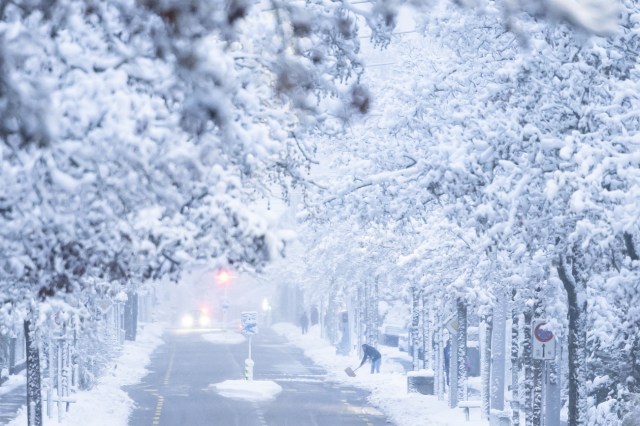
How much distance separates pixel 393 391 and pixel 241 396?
15.7 ft

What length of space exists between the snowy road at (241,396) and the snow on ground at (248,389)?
0.03 metres

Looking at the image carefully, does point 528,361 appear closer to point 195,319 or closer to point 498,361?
point 498,361

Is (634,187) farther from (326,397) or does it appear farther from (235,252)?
(326,397)

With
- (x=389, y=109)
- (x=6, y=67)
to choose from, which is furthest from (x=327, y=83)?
(x=389, y=109)

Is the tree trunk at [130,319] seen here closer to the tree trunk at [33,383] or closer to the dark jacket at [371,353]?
the dark jacket at [371,353]

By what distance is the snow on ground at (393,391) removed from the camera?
104ft

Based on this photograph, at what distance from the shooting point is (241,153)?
11.1m

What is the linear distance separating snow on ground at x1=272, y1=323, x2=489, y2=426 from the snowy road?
576 mm

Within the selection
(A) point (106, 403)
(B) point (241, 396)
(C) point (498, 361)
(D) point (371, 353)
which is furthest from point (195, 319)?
(C) point (498, 361)

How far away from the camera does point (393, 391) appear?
41031mm

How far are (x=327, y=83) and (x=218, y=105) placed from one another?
358 cm

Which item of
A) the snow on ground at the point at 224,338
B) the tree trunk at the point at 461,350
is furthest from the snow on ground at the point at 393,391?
the snow on ground at the point at 224,338

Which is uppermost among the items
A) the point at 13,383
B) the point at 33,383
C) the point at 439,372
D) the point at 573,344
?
the point at 573,344

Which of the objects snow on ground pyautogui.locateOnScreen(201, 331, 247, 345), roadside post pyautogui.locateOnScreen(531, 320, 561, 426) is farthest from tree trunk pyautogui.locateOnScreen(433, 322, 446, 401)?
snow on ground pyautogui.locateOnScreen(201, 331, 247, 345)
